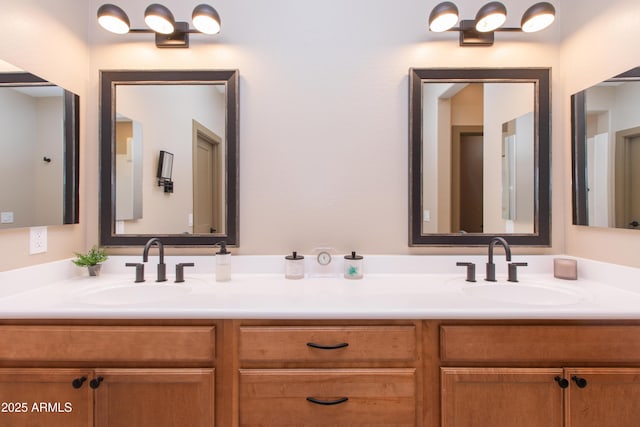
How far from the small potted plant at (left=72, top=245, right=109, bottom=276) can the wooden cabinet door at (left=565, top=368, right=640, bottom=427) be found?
80.0 inches

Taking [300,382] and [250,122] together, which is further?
[250,122]

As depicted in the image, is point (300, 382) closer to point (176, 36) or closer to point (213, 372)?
point (213, 372)

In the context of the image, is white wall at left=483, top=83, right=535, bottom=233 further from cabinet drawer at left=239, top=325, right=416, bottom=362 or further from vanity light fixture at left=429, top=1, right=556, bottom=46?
cabinet drawer at left=239, top=325, right=416, bottom=362

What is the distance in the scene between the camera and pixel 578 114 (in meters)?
1.44

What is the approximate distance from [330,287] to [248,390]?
19.6 inches

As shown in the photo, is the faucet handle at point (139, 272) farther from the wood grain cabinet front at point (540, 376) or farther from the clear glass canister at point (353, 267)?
the wood grain cabinet front at point (540, 376)

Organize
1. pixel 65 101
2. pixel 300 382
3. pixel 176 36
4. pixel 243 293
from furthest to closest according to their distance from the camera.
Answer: pixel 176 36 → pixel 65 101 → pixel 243 293 → pixel 300 382

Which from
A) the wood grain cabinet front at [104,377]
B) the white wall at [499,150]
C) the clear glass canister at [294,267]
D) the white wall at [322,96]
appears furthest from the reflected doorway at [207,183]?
the white wall at [499,150]

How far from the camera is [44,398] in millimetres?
988

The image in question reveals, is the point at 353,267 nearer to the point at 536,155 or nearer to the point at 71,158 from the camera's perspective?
the point at 536,155

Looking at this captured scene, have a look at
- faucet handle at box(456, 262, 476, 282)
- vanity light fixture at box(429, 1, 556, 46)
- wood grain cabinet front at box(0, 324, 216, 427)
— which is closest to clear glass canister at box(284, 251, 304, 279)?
wood grain cabinet front at box(0, 324, 216, 427)

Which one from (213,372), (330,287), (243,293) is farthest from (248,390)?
(330,287)

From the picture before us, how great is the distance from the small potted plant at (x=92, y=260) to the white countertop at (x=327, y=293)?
0.16ft

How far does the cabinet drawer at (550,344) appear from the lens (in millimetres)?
973
